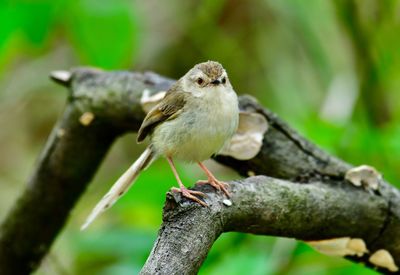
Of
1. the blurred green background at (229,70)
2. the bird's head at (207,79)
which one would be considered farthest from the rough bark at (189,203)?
the blurred green background at (229,70)

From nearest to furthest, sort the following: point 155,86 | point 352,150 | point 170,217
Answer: point 170,217 → point 155,86 → point 352,150

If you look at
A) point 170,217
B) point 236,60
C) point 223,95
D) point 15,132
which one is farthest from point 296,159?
point 15,132

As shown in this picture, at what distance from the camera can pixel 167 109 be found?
2.45m

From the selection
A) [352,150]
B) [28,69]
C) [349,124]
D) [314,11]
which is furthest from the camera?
[28,69]

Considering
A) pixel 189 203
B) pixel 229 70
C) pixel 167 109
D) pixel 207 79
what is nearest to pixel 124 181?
pixel 167 109

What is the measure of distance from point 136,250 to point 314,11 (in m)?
1.83

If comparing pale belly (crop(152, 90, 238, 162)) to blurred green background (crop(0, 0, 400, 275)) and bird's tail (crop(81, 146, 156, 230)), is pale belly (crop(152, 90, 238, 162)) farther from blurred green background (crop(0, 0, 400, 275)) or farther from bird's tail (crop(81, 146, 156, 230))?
blurred green background (crop(0, 0, 400, 275))

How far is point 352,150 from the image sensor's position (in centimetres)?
320

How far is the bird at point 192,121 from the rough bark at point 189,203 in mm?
124

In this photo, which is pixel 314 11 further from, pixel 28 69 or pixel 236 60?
pixel 28 69

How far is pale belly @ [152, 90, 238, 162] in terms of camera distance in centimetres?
233

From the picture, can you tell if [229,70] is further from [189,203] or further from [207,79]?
[189,203]

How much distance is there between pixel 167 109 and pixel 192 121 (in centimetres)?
10

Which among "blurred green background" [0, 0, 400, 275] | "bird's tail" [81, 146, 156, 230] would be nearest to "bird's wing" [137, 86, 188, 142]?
"bird's tail" [81, 146, 156, 230]
